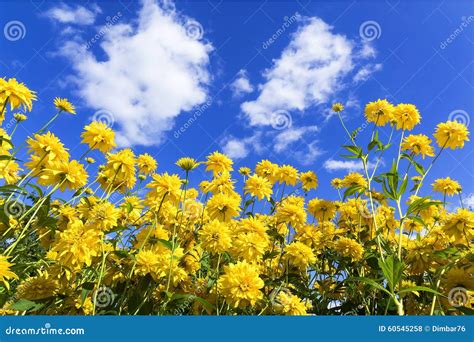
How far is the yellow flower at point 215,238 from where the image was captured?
7.67ft

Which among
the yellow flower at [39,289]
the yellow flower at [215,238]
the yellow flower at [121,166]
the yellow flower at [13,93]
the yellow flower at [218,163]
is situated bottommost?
the yellow flower at [39,289]

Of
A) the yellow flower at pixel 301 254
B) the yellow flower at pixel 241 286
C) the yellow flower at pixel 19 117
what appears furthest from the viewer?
the yellow flower at pixel 19 117

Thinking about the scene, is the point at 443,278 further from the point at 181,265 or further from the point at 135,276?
the point at 135,276

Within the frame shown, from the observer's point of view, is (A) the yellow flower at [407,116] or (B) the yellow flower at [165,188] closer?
(B) the yellow flower at [165,188]

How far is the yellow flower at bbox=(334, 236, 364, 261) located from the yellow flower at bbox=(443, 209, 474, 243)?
652 mm

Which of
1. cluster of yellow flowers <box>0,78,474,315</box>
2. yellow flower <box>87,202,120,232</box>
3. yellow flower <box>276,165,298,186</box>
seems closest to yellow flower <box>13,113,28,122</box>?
cluster of yellow flowers <box>0,78,474,315</box>

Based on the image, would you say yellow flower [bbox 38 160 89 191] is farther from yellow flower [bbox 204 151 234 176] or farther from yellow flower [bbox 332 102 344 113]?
A: yellow flower [bbox 332 102 344 113]

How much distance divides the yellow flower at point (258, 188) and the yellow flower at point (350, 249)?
703mm

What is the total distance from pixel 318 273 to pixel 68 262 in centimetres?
184

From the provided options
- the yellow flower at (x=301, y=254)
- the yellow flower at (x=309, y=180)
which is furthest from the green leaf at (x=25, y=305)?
the yellow flower at (x=309, y=180)

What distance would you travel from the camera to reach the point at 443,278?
250 centimetres

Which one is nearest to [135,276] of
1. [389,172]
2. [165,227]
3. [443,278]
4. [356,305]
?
[165,227]

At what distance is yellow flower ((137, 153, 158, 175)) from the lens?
3.34 meters

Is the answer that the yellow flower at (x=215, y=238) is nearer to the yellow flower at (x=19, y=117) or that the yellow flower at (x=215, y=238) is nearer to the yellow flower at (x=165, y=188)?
the yellow flower at (x=165, y=188)
